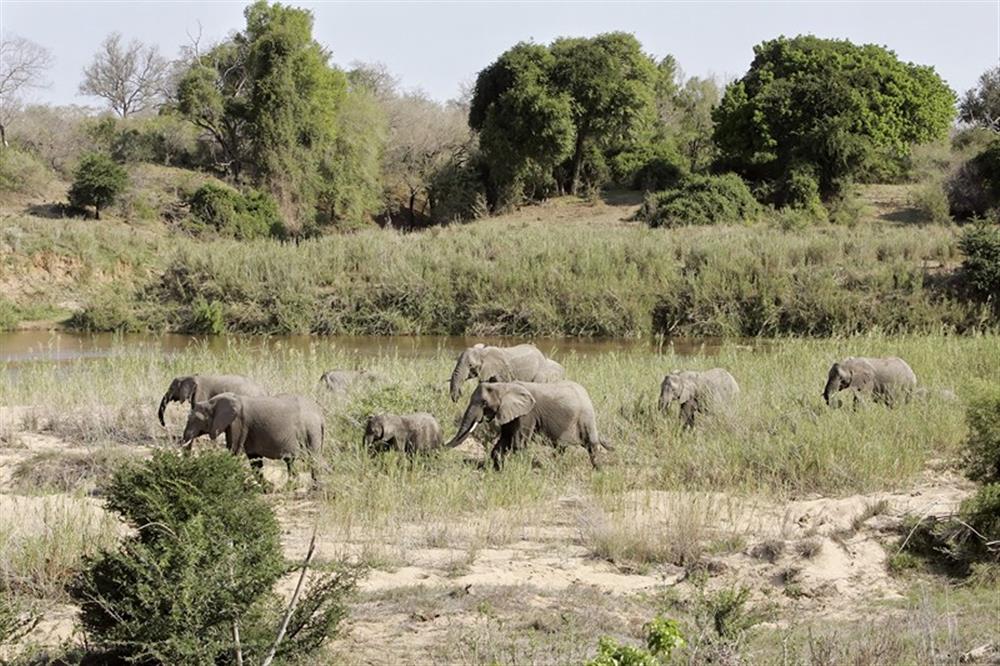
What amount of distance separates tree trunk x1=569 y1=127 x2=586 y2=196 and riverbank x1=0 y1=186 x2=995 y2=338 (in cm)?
1357

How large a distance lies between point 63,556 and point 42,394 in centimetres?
823

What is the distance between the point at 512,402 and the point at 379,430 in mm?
1325

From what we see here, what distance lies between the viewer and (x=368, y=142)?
177 ft

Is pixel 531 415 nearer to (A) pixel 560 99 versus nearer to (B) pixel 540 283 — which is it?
(B) pixel 540 283

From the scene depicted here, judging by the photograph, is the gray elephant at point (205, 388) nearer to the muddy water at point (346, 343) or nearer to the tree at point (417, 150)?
the muddy water at point (346, 343)

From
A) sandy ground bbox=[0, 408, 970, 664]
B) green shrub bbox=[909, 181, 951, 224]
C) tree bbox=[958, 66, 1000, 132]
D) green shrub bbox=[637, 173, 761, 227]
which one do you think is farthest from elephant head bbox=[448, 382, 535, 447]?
tree bbox=[958, 66, 1000, 132]

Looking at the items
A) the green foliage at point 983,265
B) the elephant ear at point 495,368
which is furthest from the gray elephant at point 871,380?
the green foliage at point 983,265

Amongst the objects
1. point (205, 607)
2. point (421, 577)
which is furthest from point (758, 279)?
point (205, 607)

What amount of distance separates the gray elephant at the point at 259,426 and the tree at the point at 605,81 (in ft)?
126

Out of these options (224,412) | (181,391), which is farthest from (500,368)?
(224,412)

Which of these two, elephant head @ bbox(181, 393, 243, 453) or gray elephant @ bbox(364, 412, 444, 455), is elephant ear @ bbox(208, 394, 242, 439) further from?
gray elephant @ bbox(364, 412, 444, 455)

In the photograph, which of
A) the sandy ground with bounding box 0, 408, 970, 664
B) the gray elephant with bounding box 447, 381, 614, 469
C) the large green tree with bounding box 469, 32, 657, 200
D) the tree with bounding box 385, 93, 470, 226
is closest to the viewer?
the sandy ground with bounding box 0, 408, 970, 664

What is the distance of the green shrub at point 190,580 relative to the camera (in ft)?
20.2

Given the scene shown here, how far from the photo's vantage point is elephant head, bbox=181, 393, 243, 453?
11.0 metres
